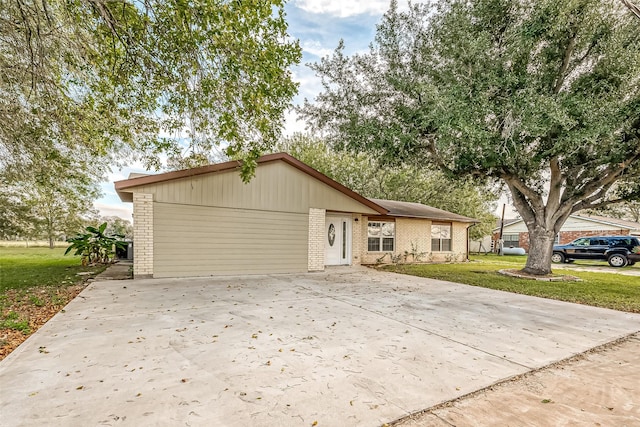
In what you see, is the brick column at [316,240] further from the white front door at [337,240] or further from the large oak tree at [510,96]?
the large oak tree at [510,96]

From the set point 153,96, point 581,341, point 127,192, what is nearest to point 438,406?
point 581,341

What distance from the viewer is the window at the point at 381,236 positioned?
14320mm

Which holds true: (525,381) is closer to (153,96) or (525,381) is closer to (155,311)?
(155,311)

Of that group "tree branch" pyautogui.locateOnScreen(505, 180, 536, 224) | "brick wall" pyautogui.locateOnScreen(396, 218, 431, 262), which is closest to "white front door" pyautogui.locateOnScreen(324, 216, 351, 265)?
"brick wall" pyautogui.locateOnScreen(396, 218, 431, 262)

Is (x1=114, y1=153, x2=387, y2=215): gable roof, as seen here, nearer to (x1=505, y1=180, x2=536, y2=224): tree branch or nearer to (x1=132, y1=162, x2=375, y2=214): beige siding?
(x1=132, y1=162, x2=375, y2=214): beige siding

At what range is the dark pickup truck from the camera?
16.2m

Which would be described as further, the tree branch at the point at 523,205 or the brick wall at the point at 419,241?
the brick wall at the point at 419,241

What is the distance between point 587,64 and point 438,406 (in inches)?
436

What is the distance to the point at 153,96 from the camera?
21.5 ft

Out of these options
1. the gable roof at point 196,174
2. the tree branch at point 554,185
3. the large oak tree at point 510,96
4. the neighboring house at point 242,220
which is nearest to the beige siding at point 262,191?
the neighboring house at point 242,220

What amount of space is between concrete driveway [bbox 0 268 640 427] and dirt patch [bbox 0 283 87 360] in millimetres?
249

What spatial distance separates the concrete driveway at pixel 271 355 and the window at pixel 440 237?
9.88 m

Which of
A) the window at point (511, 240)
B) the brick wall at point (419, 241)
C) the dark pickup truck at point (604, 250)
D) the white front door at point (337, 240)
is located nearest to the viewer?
the white front door at point (337, 240)

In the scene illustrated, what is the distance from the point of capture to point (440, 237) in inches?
667
